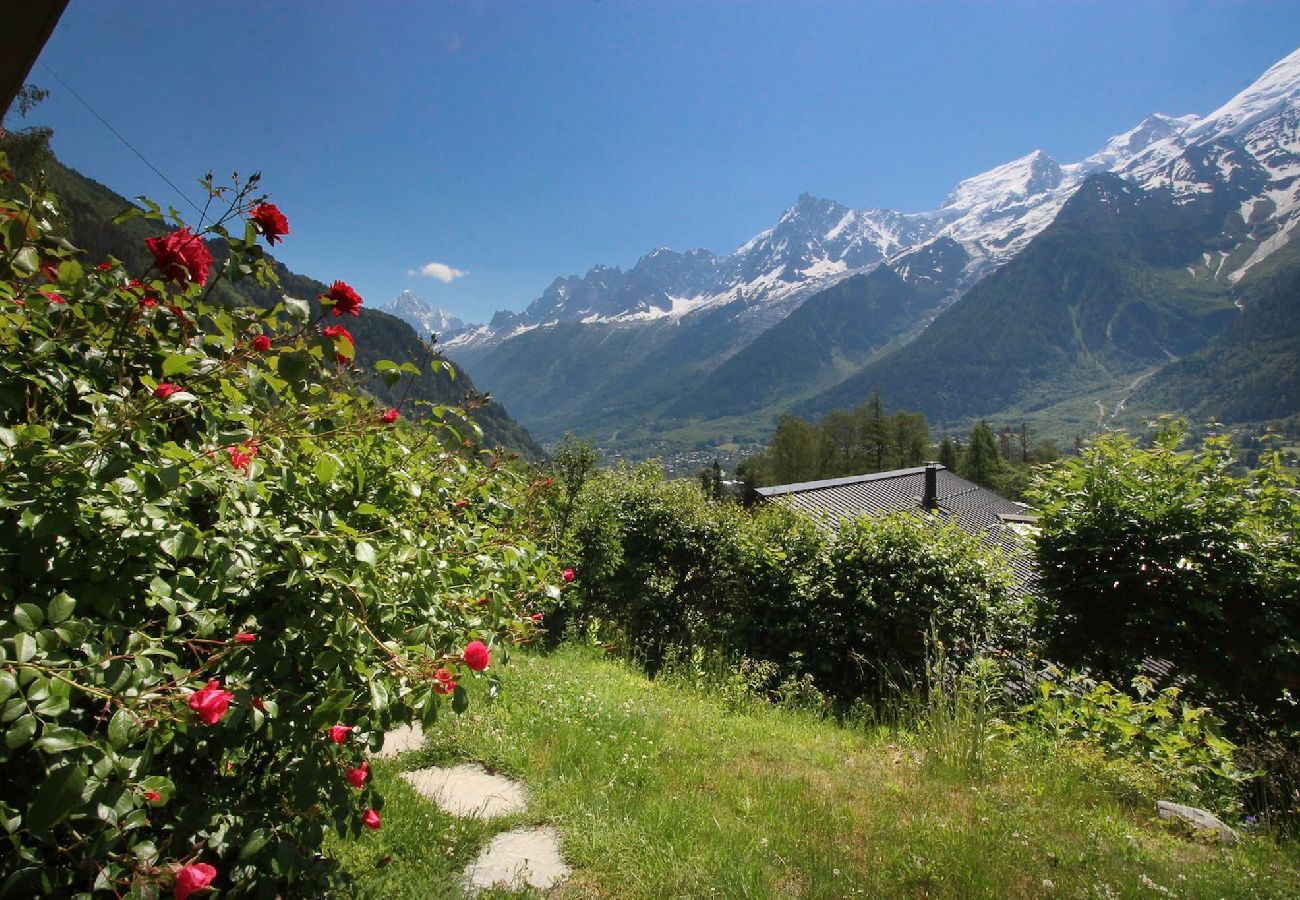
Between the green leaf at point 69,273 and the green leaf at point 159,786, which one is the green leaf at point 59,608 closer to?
the green leaf at point 159,786

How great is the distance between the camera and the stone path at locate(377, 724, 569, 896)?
117 inches

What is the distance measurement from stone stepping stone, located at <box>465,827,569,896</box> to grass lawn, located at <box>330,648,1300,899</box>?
0.07 metres

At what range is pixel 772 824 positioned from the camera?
352cm

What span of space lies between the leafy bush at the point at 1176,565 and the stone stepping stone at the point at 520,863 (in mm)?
6504

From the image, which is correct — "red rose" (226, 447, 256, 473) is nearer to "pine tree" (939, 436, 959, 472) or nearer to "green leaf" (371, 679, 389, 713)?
"green leaf" (371, 679, 389, 713)

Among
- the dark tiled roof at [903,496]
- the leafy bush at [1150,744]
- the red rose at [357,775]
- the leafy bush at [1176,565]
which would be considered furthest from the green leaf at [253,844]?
the dark tiled roof at [903,496]

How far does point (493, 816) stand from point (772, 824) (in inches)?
64.5

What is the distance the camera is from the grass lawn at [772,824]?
9.91 feet

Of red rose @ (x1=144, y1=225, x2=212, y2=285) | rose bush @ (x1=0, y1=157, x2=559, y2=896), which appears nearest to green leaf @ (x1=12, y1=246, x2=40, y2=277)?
rose bush @ (x1=0, y1=157, x2=559, y2=896)

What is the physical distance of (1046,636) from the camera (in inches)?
292

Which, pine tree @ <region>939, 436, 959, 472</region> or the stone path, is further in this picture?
pine tree @ <region>939, 436, 959, 472</region>

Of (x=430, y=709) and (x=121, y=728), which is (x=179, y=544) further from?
(x=430, y=709)

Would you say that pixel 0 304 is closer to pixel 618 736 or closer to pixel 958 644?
pixel 618 736

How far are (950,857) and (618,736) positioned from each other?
2.36 m
